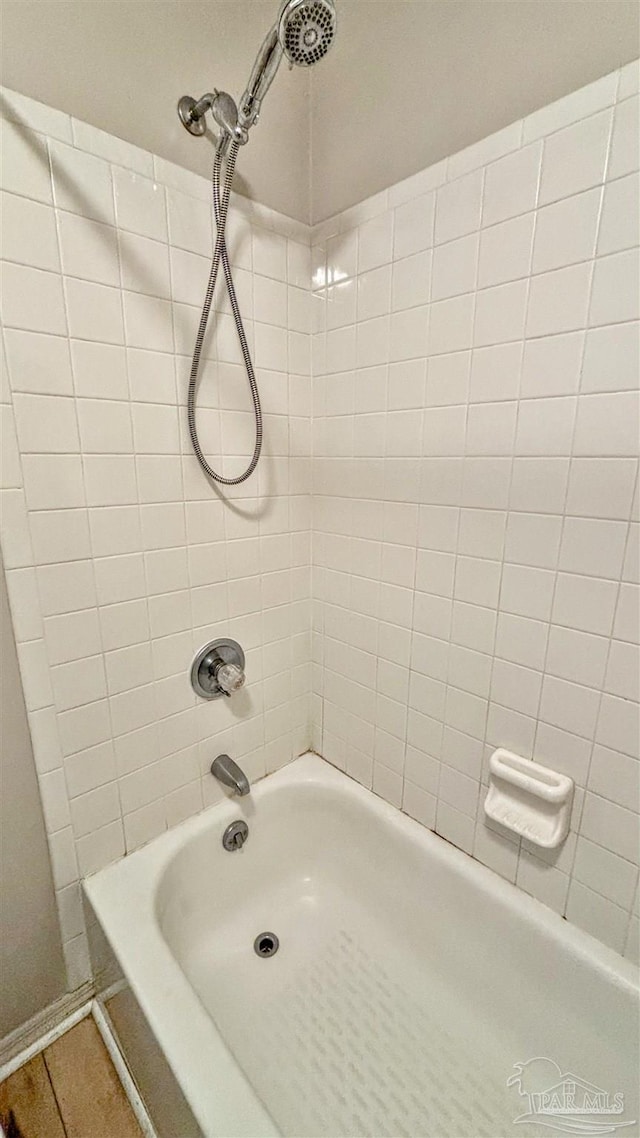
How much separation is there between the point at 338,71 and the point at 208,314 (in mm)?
643

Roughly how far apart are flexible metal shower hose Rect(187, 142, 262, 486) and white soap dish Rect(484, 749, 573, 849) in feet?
2.87

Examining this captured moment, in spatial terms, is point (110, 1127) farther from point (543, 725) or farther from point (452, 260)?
point (452, 260)

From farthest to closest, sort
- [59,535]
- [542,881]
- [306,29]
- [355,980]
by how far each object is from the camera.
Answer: [355,980] < [542,881] < [59,535] < [306,29]

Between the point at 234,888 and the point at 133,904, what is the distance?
356mm

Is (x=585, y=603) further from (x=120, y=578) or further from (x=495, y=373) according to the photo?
(x=120, y=578)

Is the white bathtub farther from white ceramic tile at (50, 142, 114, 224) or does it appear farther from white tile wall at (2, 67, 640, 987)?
white ceramic tile at (50, 142, 114, 224)

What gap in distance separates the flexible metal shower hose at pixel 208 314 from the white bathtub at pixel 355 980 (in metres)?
0.94

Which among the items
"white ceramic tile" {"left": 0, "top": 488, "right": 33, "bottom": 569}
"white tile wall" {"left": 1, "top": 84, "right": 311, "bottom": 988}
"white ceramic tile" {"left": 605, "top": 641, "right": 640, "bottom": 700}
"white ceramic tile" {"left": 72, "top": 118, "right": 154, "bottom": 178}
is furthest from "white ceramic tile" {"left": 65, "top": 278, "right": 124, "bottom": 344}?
"white ceramic tile" {"left": 605, "top": 641, "right": 640, "bottom": 700}

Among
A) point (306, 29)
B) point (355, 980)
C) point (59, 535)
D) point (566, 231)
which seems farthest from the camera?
point (355, 980)

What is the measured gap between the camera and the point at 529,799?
94 cm

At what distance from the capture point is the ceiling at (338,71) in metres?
0.72

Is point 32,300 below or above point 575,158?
below

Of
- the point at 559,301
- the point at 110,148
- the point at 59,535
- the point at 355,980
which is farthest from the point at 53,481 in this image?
the point at 355,980

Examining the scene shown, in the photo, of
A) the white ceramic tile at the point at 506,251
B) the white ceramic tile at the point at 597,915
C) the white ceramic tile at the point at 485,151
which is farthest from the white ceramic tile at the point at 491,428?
the white ceramic tile at the point at 597,915
